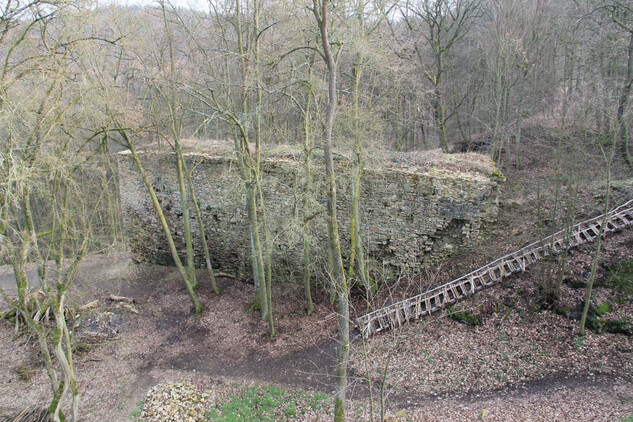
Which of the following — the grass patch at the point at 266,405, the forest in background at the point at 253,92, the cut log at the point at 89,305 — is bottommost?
the grass patch at the point at 266,405

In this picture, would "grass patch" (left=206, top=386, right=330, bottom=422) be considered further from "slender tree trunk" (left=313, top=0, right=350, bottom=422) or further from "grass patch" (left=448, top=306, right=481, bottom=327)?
"grass patch" (left=448, top=306, right=481, bottom=327)

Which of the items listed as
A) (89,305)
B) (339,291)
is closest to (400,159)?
(339,291)

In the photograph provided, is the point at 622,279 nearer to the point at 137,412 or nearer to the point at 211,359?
the point at 211,359

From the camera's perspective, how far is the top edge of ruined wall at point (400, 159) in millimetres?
11781

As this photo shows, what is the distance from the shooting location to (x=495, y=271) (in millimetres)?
10984

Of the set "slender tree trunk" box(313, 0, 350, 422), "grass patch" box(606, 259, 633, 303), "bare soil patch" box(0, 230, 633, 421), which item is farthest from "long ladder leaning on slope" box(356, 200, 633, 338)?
"slender tree trunk" box(313, 0, 350, 422)

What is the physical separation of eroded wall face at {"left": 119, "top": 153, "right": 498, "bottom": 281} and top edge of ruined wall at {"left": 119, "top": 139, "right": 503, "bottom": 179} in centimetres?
12

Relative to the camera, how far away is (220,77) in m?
11.7

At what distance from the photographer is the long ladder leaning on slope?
10.5m

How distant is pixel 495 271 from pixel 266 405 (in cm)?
704

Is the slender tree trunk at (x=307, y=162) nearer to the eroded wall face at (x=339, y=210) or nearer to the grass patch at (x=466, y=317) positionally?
the eroded wall face at (x=339, y=210)

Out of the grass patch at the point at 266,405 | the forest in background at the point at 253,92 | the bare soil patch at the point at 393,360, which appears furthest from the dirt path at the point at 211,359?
the forest in background at the point at 253,92

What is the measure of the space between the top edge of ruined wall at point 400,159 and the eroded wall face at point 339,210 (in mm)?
124

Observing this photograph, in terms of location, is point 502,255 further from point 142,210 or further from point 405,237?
point 142,210
